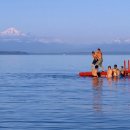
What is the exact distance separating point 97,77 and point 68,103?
19.3 meters

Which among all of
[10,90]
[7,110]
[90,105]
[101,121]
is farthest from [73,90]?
[101,121]

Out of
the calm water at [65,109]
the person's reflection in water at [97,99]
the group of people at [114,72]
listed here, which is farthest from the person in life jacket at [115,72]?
the calm water at [65,109]

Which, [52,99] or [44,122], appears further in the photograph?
[52,99]

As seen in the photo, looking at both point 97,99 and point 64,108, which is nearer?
point 64,108

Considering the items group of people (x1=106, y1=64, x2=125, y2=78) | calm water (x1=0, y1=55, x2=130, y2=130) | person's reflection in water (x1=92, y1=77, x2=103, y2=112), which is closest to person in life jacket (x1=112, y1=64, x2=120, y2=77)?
group of people (x1=106, y1=64, x2=125, y2=78)

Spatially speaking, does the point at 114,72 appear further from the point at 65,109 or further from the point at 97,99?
the point at 65,109

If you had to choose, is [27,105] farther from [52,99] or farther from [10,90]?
A: [10,90]

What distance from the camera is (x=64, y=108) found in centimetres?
2205

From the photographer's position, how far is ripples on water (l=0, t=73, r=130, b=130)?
18.1 metres

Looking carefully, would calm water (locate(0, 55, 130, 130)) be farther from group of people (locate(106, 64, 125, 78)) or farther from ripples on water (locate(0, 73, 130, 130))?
group of people (locate(106, 64, 125, 78))

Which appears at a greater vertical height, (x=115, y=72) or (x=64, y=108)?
(x=115, y=72)

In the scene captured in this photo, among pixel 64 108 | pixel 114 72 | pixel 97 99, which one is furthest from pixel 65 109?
pixel 114 72

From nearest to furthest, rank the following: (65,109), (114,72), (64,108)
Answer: (65,109) < (64,108) < (114,72)

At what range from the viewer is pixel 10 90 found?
31172 millimetres
